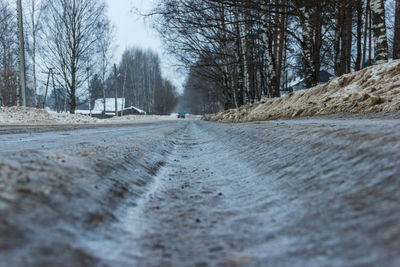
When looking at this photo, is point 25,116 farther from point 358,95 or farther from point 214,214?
point 214,214

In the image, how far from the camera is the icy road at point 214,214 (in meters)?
0.45

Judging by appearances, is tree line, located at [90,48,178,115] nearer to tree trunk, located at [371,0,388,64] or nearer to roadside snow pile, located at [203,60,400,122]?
tree trunk, located at [371,0,388,64]

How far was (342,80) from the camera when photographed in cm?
450

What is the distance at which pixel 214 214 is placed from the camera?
825 millimetres

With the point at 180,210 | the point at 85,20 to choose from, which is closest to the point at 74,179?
the point at 180,210

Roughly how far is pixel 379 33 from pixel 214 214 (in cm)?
755

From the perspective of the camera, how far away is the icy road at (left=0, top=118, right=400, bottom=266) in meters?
0.45

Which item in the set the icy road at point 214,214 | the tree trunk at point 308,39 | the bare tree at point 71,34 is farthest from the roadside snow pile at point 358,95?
the bare tree at point 71,34

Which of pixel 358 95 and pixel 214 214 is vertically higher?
pixel 358 95

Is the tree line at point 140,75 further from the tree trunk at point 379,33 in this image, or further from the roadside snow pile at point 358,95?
the roadside snow pile at point 358,95

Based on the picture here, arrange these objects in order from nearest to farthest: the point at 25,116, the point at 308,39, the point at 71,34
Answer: the point at 308,39
the point at 25,116
the point at 71,34

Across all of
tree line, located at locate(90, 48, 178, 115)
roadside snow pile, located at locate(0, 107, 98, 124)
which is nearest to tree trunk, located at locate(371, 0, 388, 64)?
roadside snow pile, located at locate(0, 107, 98, 124)

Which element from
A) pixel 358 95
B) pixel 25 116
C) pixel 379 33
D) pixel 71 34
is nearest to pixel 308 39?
pixel 379 33

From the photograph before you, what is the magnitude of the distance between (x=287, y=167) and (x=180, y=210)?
0.48 m
